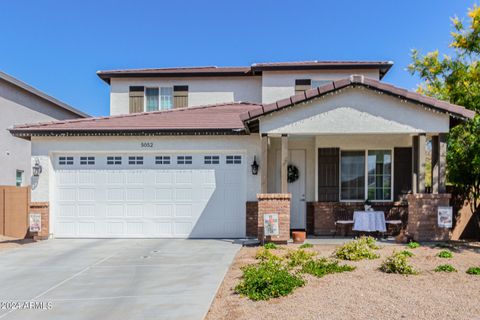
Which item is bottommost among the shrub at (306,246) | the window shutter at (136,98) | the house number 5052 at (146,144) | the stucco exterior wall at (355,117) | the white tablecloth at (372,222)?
the shrub at (306,246)

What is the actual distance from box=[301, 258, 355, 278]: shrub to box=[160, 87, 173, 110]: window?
1207 centimetres

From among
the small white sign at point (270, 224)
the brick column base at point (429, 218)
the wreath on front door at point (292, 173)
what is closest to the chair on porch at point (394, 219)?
the brick column base at point (429, 218)

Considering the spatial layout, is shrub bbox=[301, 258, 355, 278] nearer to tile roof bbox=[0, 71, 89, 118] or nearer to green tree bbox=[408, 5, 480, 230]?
green tree bbox=[408, 5, 480, 230]

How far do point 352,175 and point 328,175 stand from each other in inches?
33.8

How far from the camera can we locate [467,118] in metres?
9.98

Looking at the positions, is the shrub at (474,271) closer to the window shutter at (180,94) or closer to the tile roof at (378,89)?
the tile roof at (378,89)

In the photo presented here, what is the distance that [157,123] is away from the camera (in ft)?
41.4

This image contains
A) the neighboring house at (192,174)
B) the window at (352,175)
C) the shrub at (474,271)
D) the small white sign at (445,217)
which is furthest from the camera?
the window at (352,175)

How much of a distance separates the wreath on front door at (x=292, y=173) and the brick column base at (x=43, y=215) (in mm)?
7958

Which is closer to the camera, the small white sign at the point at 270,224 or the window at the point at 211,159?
the small white sign at the point at 270,224

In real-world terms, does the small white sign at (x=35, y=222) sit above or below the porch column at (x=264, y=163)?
below

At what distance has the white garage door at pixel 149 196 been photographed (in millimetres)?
12273

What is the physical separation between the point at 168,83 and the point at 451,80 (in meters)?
11.6

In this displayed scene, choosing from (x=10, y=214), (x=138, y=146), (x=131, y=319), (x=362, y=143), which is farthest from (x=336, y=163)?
(x=10, y=214)
